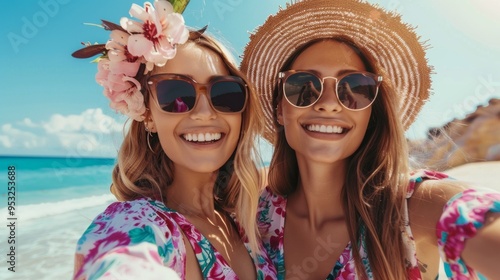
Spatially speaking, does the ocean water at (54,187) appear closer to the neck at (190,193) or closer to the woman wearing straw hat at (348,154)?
the neck at (190,193)

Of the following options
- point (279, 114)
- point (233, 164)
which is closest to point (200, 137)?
point (233, 164)

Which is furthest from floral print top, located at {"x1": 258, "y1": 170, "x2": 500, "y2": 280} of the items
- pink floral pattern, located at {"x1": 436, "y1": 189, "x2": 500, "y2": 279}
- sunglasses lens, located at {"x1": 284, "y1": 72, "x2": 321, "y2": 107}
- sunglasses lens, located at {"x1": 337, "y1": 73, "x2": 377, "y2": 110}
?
sunglasses lens, located at {"x1": 284, "y1": 72, "x2": 321, "y2": 107}

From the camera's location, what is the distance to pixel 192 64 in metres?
1.96

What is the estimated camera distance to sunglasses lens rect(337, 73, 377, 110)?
2133mm

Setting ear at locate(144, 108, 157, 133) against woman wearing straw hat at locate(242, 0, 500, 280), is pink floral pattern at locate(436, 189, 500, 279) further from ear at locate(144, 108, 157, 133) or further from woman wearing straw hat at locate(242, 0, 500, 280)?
ear at locate(144, 108, 157, 133)

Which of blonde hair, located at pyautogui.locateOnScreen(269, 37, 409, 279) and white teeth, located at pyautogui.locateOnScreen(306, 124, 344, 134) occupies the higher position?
white teeth, located at pyautogui.locateOnScreen(306, 124, 344, 134)

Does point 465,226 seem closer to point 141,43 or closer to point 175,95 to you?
point 175,95

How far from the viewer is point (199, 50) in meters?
1.99

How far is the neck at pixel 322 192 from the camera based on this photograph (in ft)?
7.57

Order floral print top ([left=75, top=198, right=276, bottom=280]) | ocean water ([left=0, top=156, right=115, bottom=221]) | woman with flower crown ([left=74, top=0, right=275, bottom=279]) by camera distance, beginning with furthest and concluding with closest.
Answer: ocean water ([left=0, top=156, right=115, bottom=221]) → woman with flower crown ([left=74, top=0, right=275, bottom=279]) → floral print top ([left=75, top=198, right=276, bottom=280])

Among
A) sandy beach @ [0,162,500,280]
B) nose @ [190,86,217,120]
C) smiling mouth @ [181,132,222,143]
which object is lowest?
sandy beach @ [0,162,500,280]

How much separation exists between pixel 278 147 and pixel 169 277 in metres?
1.73

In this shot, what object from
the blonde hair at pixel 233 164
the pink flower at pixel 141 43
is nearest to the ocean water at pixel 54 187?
the blonde hair at pixel 233 164

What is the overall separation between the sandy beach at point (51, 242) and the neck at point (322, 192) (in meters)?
3.16
